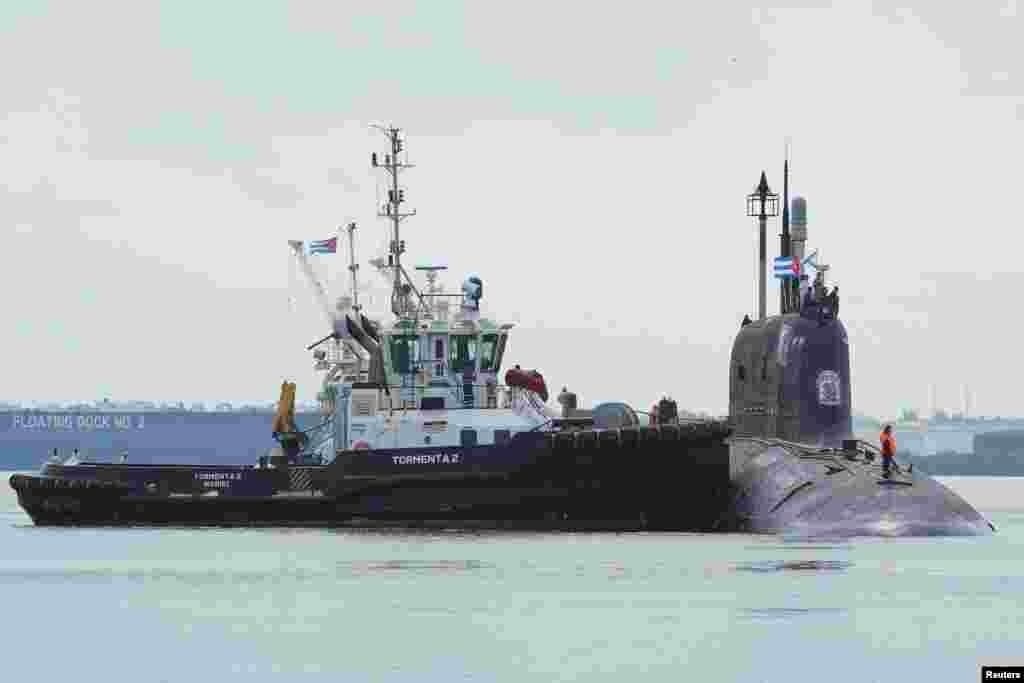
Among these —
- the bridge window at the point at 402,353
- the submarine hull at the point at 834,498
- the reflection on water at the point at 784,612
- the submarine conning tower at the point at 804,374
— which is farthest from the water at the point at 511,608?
the bridge window at the point at 402,353

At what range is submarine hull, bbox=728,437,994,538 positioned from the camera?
185ft

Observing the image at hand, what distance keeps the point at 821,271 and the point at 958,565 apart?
15.0m

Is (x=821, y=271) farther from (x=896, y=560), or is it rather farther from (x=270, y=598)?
(x=270, y=598)

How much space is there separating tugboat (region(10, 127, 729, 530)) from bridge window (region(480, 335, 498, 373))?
0.03m

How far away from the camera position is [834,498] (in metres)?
57.0

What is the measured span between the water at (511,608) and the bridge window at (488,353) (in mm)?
6062

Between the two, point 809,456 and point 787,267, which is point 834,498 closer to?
point 809,456

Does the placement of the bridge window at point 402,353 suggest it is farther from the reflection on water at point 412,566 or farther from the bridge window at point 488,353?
the reflection on water at point 412,566

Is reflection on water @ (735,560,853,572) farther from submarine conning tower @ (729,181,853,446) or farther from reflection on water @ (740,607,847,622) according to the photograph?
submarine conning tower @ (729,181,853,446)

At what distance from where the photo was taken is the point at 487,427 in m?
62.6

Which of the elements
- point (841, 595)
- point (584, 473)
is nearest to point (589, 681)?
point (841, 595)

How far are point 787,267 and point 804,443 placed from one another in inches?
214

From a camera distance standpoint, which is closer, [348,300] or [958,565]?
[958,565]

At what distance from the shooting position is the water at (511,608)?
34.2 m
